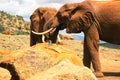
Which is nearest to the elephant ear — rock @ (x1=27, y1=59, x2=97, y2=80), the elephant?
the elephant

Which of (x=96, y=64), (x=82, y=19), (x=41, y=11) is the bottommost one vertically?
(x=96, y=64)

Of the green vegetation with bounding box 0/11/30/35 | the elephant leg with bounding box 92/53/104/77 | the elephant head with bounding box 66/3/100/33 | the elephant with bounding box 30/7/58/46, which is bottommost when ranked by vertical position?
the green vegetation with bounding box 0/11/30/35

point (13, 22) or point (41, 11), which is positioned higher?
point (41, 11)

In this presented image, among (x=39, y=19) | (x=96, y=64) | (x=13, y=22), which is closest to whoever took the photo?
(x=96, y=64)

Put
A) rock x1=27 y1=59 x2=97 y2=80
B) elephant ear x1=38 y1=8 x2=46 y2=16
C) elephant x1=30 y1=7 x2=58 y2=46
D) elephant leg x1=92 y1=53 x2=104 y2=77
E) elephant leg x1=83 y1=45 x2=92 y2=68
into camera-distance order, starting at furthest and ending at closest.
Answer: elephant ear x1=38 y1=8 x2=46 y2=16 → elephant x1=30 y1=7 x2=58 y2=46 → elephant leg x1=83 y1=45 x2=92 y2=68 → elephant leg x1=92 y1=53 x2=104 y2=77 → rock x1=27 y1=59 x2=97 y2=80

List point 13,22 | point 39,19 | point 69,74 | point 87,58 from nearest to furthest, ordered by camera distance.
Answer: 1. point 69,74
2. point 87,58
3. point 39,19
4. point 13,22

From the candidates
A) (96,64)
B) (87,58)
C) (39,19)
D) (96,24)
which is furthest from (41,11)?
(96,64)

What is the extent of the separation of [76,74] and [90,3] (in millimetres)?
8051

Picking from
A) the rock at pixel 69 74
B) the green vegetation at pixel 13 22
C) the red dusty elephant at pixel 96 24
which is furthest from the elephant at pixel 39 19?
the green vegetation at pixel 13 22

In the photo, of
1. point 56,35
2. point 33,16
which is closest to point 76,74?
point 56,35

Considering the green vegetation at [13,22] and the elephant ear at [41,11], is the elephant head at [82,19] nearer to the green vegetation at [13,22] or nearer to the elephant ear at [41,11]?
the elephant ear at [41,11]

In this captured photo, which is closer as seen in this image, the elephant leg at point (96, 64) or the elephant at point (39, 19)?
the elephant leg at point (96, 64)

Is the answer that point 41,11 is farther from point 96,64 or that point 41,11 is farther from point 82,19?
point 96,64

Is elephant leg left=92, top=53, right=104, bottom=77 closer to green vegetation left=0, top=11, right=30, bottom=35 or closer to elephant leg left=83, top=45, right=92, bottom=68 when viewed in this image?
elephant leg left=83, top=45, right=92, bottom=68
